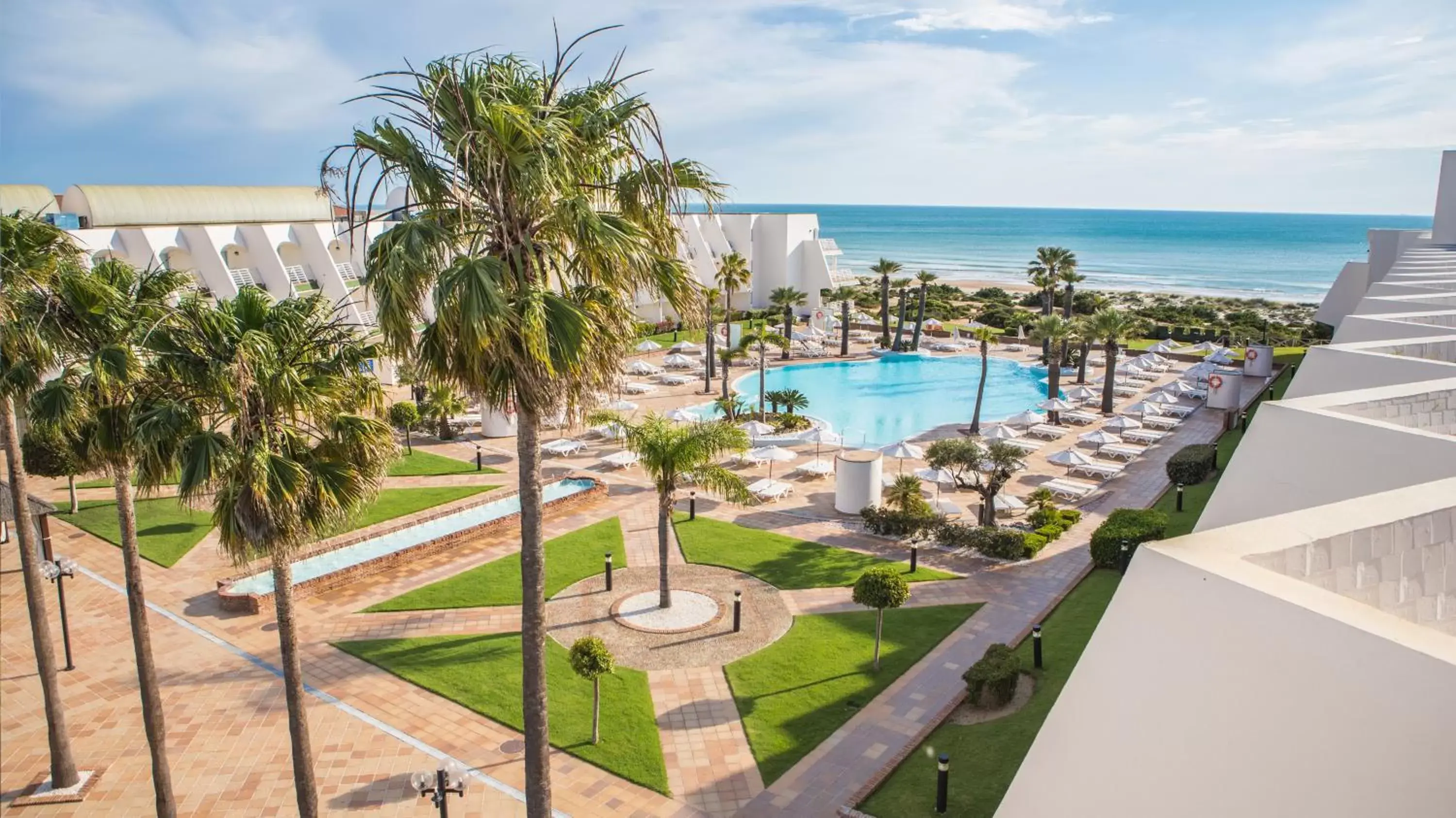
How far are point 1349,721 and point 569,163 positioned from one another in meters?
6.52

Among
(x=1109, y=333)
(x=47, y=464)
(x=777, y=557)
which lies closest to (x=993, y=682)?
(x=777, y=557)

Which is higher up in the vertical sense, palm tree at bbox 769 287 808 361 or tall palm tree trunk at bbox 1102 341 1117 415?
palm tree at bbox 769 287 808 361

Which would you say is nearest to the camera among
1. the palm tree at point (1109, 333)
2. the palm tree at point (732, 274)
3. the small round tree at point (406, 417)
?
the small round tree at point (406, 417)

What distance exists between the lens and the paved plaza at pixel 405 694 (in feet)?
39.0

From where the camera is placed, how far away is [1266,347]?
40.7 metres

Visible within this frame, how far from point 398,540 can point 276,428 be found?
12.8 meters

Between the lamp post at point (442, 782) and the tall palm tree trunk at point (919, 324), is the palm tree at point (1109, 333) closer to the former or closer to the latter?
the tall palm tree trunk at point (919, 324)

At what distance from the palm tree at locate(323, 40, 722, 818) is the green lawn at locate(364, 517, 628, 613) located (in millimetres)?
9996

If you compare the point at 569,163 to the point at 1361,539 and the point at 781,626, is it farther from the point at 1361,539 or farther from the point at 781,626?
the point at 781,626

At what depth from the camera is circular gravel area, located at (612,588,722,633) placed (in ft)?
55.3

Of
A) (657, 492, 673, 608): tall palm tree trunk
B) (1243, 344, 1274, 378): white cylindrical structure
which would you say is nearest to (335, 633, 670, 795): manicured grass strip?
(657, 492, 673, 608): tall palm tree trunk

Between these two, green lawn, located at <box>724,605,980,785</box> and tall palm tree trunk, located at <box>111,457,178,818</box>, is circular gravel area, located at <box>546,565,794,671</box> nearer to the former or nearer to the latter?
green lawn, located at <box>724,605,980,785</box>

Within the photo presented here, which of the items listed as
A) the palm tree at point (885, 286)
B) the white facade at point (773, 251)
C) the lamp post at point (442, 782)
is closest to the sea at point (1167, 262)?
the white facade at point (773, 251)

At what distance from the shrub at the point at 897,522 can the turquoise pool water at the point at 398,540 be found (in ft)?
26.1
